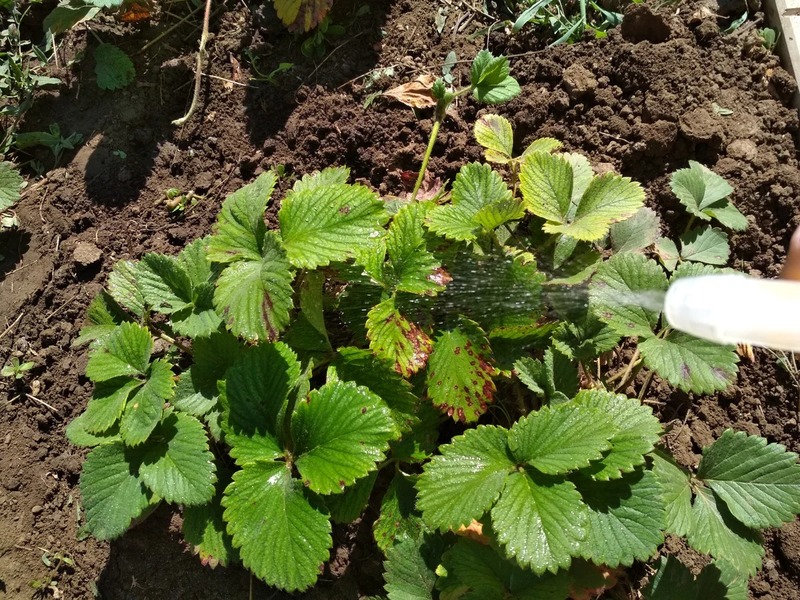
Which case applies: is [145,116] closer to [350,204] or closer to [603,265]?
[350,204]

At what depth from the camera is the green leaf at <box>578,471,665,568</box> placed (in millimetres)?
1521

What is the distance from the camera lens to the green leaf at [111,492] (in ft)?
5.61

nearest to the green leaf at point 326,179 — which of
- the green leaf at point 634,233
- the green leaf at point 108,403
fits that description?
Answer: the green leaf at point 108,403

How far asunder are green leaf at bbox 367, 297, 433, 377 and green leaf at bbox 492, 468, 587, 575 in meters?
0.38

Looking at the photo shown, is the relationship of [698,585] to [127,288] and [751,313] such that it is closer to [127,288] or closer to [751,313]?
[751,313]

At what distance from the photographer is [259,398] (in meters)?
1.65

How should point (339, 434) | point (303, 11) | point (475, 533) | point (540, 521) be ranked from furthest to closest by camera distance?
point (303, 11)
point (475, 533)
point (339, 434)
point (540, 521)

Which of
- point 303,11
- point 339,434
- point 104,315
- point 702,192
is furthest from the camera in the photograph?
point 303,11

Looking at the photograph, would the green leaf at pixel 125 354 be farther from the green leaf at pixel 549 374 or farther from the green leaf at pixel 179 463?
the green leaf at pixel 549 374

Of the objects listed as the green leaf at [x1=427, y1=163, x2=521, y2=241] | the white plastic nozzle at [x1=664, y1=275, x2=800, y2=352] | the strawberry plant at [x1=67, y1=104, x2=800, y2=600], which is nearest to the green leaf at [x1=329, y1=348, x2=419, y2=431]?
the strawberry plant at [x1=67, y1=104, x2=800, y2=600]

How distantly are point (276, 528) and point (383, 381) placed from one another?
43 centimetres

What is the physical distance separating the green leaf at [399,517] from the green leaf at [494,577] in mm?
143

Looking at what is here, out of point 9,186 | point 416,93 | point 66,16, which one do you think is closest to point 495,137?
point 416,93

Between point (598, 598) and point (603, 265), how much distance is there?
0.93 m
